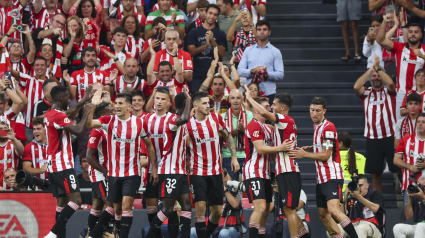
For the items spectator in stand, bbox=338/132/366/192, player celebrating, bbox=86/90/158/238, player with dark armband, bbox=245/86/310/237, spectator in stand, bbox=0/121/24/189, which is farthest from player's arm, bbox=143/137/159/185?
spectator in stand, bbox=338/132/366/192

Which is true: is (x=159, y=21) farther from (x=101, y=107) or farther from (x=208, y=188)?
(x=208, y=188)

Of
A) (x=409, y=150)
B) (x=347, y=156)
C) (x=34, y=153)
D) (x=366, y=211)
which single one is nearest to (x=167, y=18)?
(x=34, y=153)

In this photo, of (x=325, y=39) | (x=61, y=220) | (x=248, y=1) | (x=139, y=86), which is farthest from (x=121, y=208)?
(x=325, y=39)

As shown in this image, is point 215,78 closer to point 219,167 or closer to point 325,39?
point 219,167

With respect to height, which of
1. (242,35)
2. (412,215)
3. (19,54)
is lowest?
(412,215)

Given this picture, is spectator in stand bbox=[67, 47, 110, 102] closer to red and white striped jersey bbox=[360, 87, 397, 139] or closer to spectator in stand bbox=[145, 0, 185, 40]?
spectator in stand bbox=[145, 0, 185, 40]

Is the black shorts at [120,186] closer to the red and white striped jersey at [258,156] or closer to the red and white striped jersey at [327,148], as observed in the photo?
the red and white striped jersey at [258,156]

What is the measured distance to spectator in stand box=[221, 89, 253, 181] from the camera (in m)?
10.2

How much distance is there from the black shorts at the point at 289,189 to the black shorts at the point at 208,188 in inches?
36.2

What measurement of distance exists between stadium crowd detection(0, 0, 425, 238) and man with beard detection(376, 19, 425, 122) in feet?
0.07

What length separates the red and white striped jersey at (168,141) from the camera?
853 cm

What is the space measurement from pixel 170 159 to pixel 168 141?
0.97ft

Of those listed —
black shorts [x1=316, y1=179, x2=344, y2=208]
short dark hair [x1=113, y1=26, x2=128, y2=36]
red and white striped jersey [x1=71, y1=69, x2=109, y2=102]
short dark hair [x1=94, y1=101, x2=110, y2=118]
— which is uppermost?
short dark hair [x1=113, y1=26, x2=128, y2=36]

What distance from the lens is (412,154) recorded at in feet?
33.0
